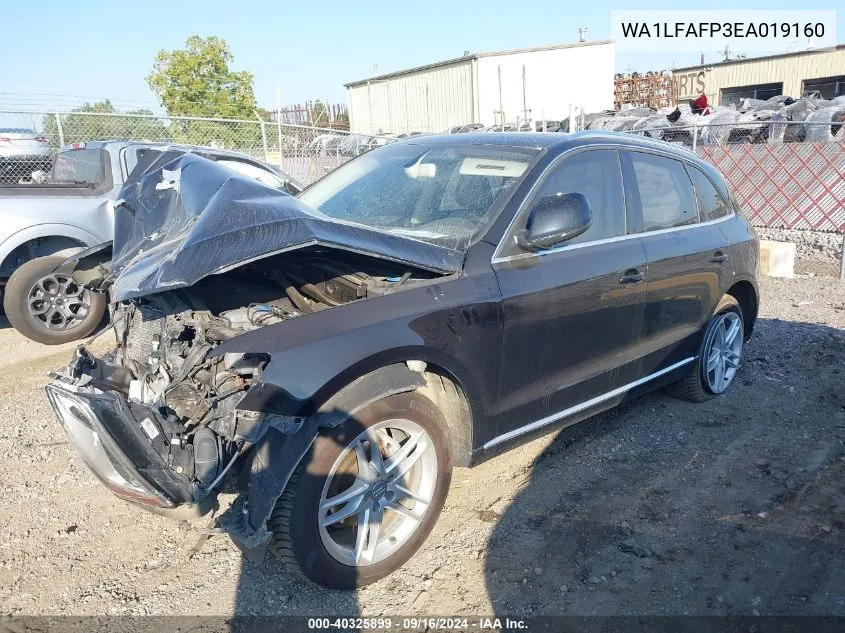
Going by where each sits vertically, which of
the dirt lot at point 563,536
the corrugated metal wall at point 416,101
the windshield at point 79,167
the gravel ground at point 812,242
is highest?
the corrugated metal wall at point 416,101

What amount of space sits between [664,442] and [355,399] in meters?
2.48

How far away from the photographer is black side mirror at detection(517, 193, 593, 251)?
3.10m

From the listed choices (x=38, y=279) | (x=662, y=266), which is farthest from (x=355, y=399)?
(x=38, y=279)

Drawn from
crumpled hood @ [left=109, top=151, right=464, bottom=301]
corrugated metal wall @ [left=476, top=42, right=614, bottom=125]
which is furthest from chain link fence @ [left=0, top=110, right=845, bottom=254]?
corrugated metal wall @ [left=476, top=42, right=614, bottom=125]

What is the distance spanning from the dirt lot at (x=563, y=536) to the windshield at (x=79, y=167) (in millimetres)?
2992

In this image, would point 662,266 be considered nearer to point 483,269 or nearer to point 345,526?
point 483,269

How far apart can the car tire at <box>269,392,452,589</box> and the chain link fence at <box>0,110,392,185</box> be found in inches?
248

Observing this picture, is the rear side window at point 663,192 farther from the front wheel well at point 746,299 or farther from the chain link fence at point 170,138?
the chain link fence at point 170,138

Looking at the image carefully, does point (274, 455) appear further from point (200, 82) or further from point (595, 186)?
point (200, 82)

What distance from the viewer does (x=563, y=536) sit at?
3254mm

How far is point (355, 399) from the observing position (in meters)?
2.65

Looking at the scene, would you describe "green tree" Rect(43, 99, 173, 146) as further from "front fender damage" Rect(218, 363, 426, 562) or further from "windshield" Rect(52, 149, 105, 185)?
"front fender damage" Rect(218, 363, 426, 562)

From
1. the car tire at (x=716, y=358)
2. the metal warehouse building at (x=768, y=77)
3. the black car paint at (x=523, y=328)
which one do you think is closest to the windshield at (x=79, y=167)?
the black car paint at (x=523, y=328)

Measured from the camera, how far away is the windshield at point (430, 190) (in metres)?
3.35
